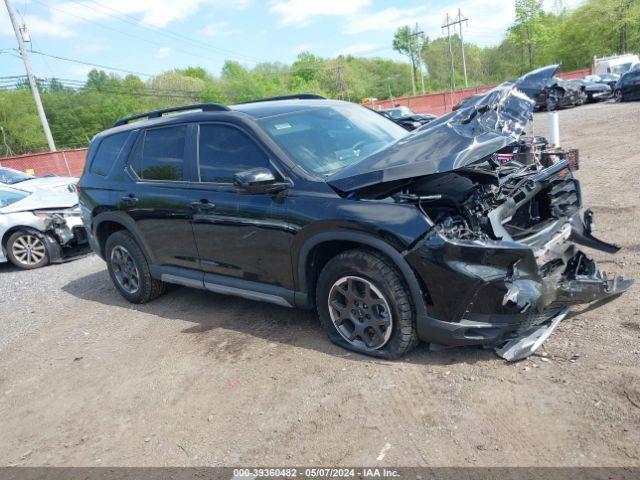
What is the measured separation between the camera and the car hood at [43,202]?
27.9ft

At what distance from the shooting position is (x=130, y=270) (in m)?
5.82

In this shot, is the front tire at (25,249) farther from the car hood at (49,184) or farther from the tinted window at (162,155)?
the tinted window at (162,155)

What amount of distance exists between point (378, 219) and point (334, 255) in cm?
63

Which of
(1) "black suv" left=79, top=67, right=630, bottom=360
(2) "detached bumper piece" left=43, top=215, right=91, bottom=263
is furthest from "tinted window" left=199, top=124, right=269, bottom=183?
(2) "detached bumper piece" left=43, top=215, right=91, bottom=263

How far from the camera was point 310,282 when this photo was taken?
405 cm

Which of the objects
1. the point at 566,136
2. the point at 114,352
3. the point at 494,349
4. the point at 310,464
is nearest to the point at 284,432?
the point at 310,464

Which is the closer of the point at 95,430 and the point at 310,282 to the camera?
the point at 95,430

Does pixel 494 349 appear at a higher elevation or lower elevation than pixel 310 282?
lower

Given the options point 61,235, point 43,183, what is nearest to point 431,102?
point 43,183

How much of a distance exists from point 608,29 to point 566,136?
55502mm

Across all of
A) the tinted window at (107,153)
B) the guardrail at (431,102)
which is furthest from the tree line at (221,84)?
the tinted window at (107,153)

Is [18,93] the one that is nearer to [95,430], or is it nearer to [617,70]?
[617,70]

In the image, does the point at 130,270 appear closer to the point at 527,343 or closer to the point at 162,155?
the point at 162,155

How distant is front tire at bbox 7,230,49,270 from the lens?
855 centimetres
